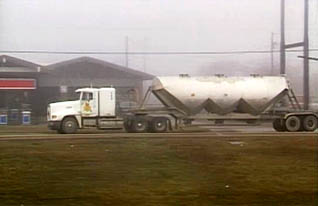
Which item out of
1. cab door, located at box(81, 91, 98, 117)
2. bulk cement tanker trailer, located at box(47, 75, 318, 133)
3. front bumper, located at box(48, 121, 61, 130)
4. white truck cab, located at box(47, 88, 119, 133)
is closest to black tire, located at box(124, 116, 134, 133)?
A: bulk cement tanker trailer, located at box(47, 75, 318, 133)

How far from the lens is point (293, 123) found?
33781 mm

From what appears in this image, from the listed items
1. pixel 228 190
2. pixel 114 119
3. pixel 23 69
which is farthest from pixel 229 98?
pixel 228 190

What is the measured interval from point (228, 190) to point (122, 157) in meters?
5.20

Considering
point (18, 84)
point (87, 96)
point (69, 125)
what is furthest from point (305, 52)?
point (18, 84)

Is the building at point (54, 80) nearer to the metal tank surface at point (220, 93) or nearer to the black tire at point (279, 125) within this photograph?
the metal tank surface at point (220, 93)

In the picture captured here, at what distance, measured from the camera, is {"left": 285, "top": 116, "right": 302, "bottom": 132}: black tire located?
1324 inches

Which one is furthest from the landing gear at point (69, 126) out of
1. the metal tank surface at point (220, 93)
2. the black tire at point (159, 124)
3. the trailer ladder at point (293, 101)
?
the trailer ladder at point (293, 101)

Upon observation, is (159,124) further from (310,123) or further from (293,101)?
(310,123)

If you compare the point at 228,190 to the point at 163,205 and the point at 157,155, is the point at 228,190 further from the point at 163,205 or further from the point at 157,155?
the point at 157,155

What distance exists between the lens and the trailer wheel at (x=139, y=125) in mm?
32562

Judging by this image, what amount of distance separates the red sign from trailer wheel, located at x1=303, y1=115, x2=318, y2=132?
69.4ft

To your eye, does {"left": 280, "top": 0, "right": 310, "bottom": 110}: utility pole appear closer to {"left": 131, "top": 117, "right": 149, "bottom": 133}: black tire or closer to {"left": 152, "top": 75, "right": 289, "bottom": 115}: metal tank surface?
{"left": 152, "top": 75, "right": 289, "bottom": 115}: metal tank surface

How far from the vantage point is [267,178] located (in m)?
12.1

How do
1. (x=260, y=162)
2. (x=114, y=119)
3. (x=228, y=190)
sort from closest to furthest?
1. (x=228, y=190)
2. (x=260, y=162)
3. (x=114, y=119)
